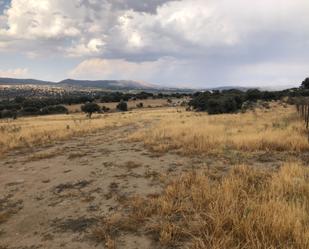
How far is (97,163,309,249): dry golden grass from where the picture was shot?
16.3ft

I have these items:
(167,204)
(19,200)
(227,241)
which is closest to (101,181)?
(19,200)

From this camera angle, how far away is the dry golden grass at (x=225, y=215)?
195 inches

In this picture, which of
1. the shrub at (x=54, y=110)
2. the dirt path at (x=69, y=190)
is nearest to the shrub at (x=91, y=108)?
the shrub at (x=54, y=110)

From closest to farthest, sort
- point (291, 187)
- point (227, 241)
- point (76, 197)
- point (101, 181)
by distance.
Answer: point (227, 241) < point (291, 187) < point (76, 197) < point (101, 181)

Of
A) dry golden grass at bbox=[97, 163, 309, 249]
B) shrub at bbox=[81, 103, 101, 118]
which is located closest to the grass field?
dry golden grass at bbox=[97, 163, 309, 249]

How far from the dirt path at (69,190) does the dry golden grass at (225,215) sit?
0.49 m

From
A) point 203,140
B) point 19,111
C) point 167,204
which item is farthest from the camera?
point 19,111

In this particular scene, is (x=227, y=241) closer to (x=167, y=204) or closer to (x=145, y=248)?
(x=145, y=248)

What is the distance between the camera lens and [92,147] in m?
16.8

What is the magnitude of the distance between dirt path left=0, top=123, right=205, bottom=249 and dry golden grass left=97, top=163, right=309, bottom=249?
0.49 m

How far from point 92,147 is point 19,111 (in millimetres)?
66206

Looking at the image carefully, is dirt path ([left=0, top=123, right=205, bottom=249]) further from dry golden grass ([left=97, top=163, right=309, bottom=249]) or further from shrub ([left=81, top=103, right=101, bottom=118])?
shrub ([left=81, top=103, right=101, bottom=118])

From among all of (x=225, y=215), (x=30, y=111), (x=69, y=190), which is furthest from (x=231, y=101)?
(x=30, y=111)

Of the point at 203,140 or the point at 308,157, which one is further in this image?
the point at 203,140
